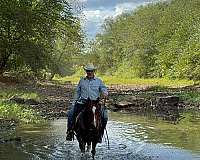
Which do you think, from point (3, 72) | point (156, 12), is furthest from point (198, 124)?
point (156, 12)

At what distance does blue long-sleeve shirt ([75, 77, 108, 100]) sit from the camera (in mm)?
13734

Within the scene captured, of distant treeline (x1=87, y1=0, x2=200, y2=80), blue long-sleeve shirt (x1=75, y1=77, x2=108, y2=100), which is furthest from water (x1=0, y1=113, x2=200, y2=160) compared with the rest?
distant treeline (x1=87, y1=0, x2=200, y2=80)

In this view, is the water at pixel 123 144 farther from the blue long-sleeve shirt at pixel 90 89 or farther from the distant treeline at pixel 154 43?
the distant treeline at pixel 154 43

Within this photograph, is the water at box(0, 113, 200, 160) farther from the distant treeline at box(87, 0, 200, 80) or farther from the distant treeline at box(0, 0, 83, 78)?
the distant treeline at box(87, 0, 200, 80)

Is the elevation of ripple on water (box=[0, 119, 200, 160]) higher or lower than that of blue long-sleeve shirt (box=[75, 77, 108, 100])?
lower

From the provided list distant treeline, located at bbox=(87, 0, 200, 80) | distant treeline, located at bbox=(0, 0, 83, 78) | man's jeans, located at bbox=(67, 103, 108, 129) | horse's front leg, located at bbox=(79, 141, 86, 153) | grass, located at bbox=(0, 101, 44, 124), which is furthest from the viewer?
distant treeline, located at bbox=(87, 0, 200, 80)

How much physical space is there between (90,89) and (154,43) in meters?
73.1

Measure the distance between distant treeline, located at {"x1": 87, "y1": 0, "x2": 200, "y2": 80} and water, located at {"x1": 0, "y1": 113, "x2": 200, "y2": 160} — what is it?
42.0 m

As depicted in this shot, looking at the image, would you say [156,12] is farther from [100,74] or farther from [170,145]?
[170,145]

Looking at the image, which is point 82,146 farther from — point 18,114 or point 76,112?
point 18,114

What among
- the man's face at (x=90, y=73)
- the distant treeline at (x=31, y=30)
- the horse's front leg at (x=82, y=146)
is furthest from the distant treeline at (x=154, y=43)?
the man's face at (x=90, y=73)

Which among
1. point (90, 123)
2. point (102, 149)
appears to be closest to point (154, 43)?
point (102, 149)

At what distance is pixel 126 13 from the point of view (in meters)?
115

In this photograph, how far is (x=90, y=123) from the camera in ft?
43.7
